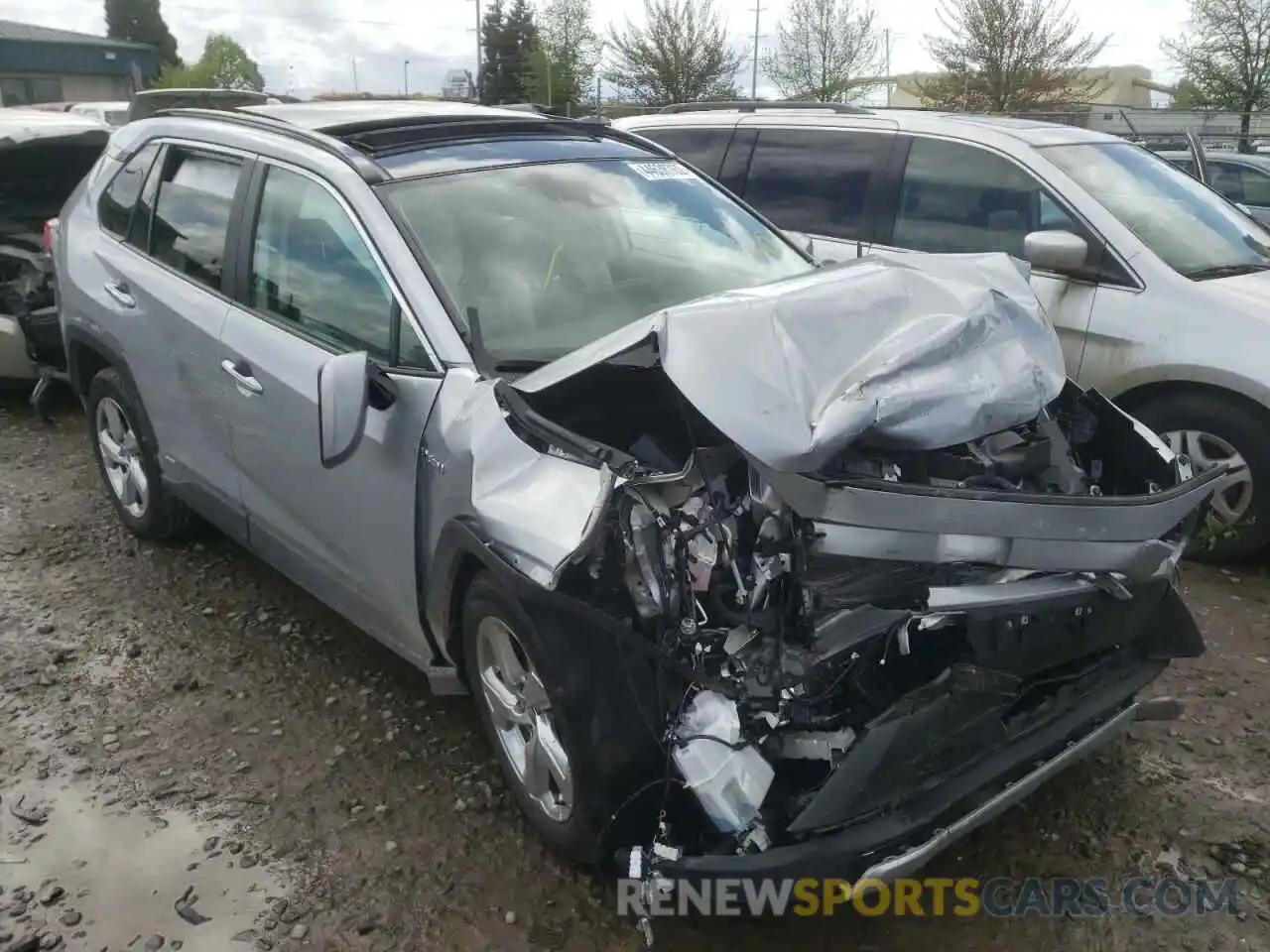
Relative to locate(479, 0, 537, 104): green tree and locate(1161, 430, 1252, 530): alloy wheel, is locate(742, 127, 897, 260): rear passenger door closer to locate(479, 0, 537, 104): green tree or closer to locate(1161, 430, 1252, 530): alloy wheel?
locate(1161, 430, 1252, 530): alloy wheel

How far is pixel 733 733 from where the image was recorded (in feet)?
7.84

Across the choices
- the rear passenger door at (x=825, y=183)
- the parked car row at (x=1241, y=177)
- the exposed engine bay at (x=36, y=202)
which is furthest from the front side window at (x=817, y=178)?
the parked car row at (x=1241, y=177)

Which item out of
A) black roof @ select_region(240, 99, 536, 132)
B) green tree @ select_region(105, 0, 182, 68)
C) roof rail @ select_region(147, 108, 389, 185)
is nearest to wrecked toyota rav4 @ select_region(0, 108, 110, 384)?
roof rail @ select_region(147, 108, 389, 185)

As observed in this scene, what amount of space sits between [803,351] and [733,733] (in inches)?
35.9

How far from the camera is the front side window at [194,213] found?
3.90 m

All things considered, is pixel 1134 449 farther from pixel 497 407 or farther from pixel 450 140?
pixel 450 140

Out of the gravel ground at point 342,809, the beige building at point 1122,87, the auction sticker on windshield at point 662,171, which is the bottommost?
the gravel ground at point 342,809

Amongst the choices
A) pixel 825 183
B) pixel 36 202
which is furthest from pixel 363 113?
pixel 36 202

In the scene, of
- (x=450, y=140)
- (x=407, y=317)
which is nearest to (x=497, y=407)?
(x=407, y=317)

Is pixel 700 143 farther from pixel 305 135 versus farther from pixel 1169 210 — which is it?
pixel 305 135

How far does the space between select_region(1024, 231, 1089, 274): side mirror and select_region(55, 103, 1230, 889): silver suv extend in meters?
1.61

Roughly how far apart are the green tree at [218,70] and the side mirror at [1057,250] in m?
59.8

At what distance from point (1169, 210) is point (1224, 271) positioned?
1.70 feet

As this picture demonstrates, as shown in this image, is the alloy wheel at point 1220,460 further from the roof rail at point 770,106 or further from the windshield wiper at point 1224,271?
the roof rail at point 770,106
